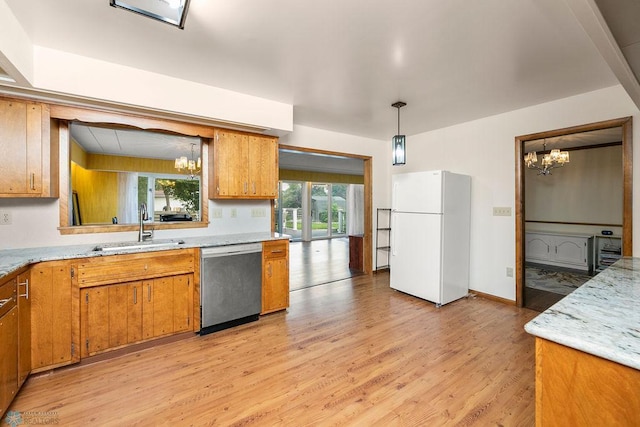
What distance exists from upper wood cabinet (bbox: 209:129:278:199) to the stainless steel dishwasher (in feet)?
2.13

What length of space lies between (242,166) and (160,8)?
179cm

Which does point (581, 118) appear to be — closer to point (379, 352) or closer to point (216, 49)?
point (379, 352)

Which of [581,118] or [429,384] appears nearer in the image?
[429,384]

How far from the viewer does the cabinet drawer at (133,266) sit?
87.4 inches

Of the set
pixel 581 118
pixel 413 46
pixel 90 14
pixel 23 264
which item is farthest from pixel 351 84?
pixel 23 264

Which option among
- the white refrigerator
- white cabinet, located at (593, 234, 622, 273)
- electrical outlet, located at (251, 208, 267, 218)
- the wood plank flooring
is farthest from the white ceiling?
white cabinet, located at (593, 234, 622, 273)

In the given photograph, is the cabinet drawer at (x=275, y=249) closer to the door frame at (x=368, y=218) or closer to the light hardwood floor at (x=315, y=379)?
the light hardwood floor at (x=315, y=379)

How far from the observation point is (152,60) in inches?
92.0

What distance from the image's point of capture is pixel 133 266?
2.38m

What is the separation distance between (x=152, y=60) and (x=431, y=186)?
315cm

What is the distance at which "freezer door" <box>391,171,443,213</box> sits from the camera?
350cm

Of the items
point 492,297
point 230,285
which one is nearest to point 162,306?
point 230,285

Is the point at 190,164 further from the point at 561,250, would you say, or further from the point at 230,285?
the point at 561,250

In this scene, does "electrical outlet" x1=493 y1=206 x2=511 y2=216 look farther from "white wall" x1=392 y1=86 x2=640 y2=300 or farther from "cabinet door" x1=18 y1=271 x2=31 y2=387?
"cabinet door" x1=18 y1=271 x2=31 y2=387
